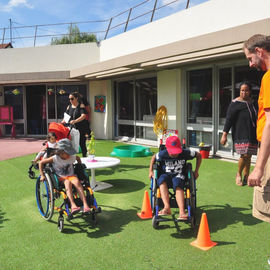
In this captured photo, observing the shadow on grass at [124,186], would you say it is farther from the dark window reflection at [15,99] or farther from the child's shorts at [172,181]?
the dark window reflection at [15,99]

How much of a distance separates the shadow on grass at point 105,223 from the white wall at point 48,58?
9.97m

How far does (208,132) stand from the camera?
8688mm

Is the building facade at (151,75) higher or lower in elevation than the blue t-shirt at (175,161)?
higher

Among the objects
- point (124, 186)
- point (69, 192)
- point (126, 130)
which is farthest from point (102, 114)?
point (69, 192)

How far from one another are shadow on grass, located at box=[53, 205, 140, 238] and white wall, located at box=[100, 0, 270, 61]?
17.9 ft

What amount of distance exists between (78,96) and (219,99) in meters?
3.76

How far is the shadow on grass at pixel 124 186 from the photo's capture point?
543 centimetres

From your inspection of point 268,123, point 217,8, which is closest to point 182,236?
point 268,123

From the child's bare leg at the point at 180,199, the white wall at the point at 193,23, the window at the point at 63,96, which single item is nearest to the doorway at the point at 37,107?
the window at the point at 63,96

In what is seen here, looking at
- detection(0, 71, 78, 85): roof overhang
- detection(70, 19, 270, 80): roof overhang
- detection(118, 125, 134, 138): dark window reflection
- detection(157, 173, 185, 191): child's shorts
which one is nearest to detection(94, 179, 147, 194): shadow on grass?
detection(157, 173, 185, 191): child's shorts

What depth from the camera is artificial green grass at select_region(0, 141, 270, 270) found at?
3017 mm

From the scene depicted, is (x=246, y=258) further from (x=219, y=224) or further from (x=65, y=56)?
(x=65, y=56)

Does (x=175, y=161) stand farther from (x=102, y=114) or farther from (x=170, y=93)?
(x=102, y=114)

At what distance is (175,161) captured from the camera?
3.98m
